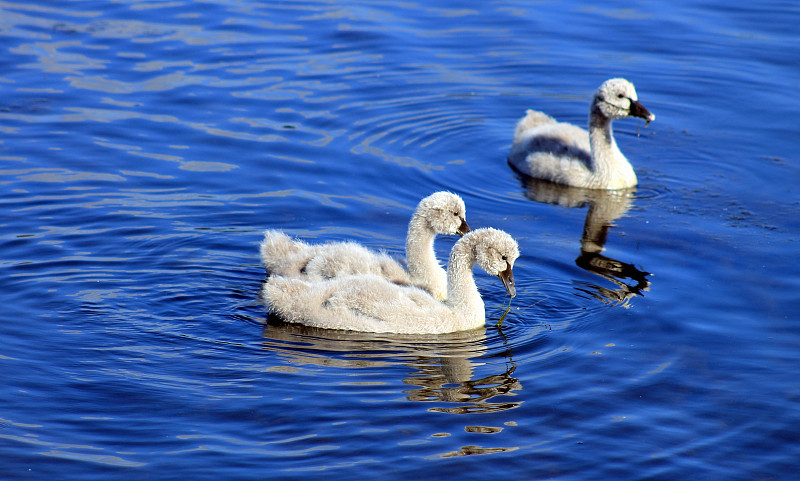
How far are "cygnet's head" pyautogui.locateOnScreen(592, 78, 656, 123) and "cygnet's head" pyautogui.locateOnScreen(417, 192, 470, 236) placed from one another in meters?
4.10

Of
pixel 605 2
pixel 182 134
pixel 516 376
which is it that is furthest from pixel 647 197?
pixel 605 2

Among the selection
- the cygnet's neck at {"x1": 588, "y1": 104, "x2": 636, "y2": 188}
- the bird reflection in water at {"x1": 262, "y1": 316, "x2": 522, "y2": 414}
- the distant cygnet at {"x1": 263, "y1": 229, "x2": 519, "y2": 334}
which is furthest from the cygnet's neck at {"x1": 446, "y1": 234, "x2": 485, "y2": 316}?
the cygnet's neck at {"x1": 588, "y1": 104, "x2": 636, "y2": 188}

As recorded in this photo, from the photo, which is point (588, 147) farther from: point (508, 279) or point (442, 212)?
point (508, 279)

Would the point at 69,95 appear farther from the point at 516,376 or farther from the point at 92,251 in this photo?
the point at 516,376

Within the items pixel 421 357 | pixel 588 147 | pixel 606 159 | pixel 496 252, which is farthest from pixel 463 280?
pixel 588 147

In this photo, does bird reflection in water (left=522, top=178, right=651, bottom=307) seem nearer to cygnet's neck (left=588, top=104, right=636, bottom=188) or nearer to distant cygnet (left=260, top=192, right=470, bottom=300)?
cygnet's neck (left=588, top=104, right=636, bottom=188)

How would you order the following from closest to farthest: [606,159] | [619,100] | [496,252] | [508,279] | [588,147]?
[496,252], [508,279], [606,159], [619,100], [588,147]

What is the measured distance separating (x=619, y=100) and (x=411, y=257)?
4.61 meters

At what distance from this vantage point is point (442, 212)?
30.5 ft

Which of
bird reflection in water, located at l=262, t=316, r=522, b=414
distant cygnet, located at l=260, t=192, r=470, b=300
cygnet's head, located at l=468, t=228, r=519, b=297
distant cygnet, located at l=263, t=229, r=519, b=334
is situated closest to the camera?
bird reflection in water, located at l=262, t=316, r=522, b=414

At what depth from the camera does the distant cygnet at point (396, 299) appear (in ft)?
28.5

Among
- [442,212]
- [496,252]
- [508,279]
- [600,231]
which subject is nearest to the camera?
[496,252]

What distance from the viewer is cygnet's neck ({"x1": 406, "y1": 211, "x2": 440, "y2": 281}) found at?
9.31 metres

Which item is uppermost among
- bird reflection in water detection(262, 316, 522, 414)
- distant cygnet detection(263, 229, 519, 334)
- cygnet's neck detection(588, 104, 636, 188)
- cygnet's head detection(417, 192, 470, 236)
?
cygnet's neck detection(588, 104, 636, 188)
